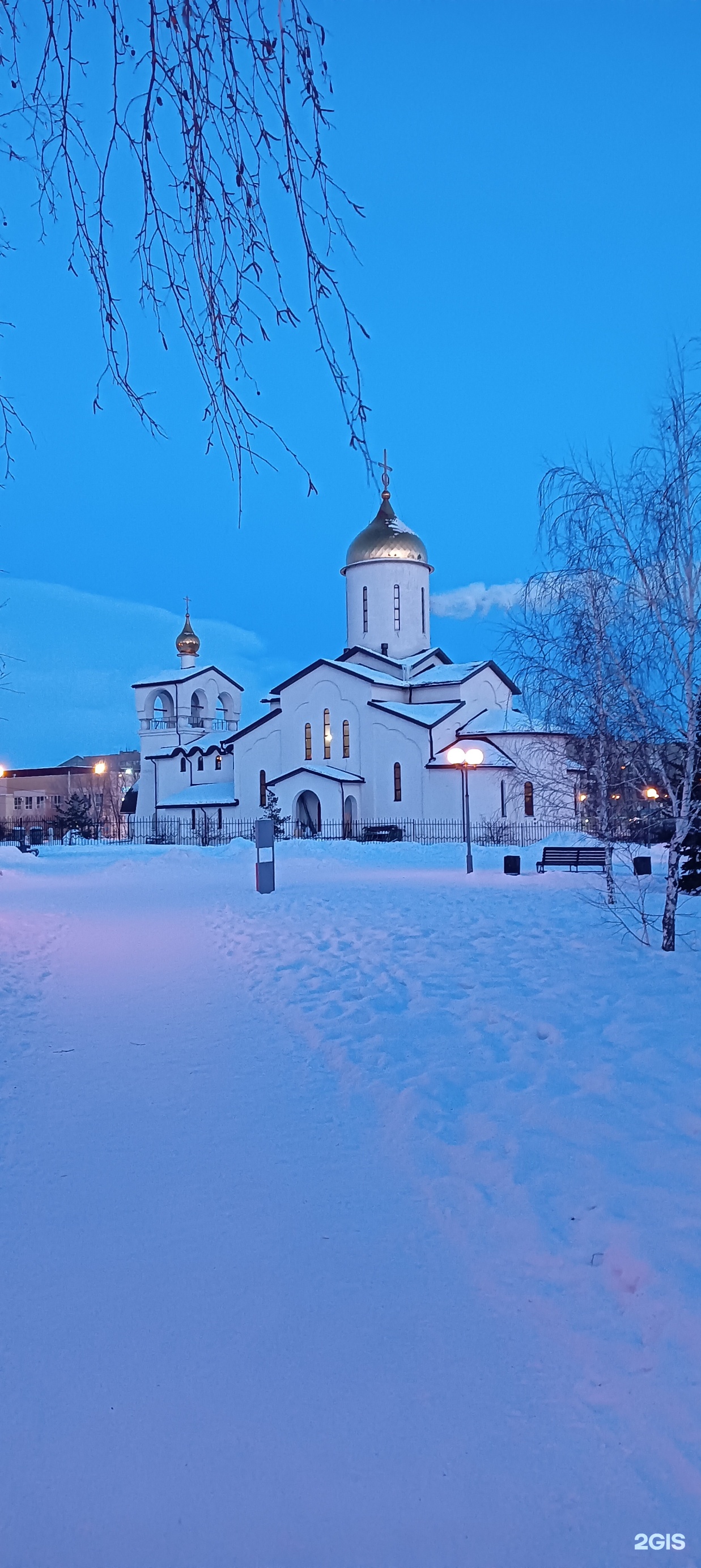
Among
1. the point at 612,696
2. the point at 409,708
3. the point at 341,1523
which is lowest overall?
the point at 341,1523

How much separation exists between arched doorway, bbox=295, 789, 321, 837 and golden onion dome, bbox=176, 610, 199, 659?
64.7 ft

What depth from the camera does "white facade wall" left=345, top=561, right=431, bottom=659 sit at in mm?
51875

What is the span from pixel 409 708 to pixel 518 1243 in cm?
4318

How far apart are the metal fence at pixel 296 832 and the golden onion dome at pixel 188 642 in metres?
12.0

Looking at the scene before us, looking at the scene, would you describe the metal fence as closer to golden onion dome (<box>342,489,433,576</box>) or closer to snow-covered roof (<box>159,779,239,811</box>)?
snow-covered roof (<box>159,779,239,811</box>)

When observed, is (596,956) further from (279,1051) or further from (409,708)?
(409,708)

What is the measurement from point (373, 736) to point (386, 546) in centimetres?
1130

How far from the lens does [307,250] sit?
3139 millimetres

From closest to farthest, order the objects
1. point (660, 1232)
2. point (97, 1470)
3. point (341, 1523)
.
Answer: point (341, 1523)
point (97, 1470)
point (660, 1232)

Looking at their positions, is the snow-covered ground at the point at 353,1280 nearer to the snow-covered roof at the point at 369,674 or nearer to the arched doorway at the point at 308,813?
the arched doorway at the point at 308,813

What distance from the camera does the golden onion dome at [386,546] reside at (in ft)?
169

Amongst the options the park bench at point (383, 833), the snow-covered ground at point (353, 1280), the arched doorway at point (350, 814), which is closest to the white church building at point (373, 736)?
the arched doorway at point (350, 814)

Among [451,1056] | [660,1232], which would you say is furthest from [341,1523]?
[451,1056]

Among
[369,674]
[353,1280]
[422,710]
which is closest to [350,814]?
[422,710]
